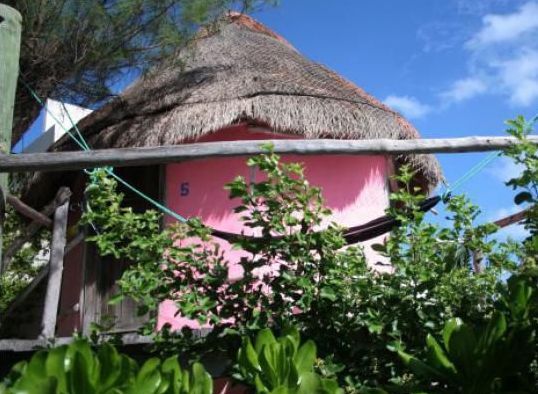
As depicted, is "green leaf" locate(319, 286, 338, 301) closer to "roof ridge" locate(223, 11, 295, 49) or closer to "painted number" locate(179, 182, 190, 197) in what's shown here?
"painted number" locate(179, 182, 190, 197)

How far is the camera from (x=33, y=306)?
7289mm

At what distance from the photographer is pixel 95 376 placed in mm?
1690

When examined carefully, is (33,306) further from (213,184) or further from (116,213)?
(116,213)

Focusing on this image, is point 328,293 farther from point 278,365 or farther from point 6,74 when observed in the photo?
point 6,74

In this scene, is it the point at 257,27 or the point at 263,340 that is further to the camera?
the point at 257,27

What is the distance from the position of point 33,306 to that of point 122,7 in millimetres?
3740

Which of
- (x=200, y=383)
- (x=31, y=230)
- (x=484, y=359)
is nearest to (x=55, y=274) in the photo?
(x=31, y=230)

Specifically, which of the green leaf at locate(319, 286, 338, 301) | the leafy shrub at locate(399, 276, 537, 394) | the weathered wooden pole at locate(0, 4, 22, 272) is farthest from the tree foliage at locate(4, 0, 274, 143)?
the leafy shrub at locate(399, 276, 537, 394)

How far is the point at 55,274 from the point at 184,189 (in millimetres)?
1315

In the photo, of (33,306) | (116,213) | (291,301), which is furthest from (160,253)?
(33,306)

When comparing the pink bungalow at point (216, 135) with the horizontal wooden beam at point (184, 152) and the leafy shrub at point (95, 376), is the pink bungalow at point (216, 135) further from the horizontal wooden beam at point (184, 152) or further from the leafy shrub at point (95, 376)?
the leafy shrub at point (95, 376)

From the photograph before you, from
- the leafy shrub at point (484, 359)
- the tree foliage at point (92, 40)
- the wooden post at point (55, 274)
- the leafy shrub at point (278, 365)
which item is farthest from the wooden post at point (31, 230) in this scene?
the leafy shrub at point (484, 359)

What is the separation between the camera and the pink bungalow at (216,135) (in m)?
5.56

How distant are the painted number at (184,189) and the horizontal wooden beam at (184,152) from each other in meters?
3.00
